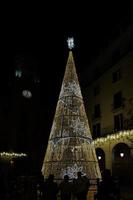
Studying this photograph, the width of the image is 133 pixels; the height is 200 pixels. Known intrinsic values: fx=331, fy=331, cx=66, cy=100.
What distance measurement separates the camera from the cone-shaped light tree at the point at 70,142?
56.2 ft

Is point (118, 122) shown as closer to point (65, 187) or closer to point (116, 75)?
point (116, 75)

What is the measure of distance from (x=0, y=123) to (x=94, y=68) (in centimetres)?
1522

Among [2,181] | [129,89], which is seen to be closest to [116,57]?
[129,89]

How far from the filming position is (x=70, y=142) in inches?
690

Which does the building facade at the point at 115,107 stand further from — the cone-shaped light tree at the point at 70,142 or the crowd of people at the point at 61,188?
the crowd of people at the point at 61,188

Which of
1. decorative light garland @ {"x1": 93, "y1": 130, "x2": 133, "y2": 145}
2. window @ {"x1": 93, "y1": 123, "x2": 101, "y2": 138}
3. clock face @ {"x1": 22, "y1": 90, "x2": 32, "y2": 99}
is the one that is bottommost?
decorative light garland @ {"x1": 93, "y1": 130, "x2": 133, "y2": 145}

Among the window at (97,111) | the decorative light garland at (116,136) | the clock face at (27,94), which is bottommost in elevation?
the decorative light garland at (116,136)

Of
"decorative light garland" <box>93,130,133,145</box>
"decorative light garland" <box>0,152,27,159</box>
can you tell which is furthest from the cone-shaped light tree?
"decorative light garland" <box>0,152,27,159</box>

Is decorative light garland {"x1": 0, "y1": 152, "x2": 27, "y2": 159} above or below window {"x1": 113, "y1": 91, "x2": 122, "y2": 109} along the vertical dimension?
below

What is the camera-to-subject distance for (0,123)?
149 ft

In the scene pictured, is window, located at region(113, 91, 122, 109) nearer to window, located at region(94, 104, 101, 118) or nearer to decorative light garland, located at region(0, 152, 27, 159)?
window, located at region(94, 104, 101, 118)

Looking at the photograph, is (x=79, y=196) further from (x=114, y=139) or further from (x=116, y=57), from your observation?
(x=116, y=57)

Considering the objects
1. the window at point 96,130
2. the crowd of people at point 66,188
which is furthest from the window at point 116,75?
the crowd of people at point 66,188

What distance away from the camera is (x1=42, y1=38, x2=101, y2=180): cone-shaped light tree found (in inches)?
674
